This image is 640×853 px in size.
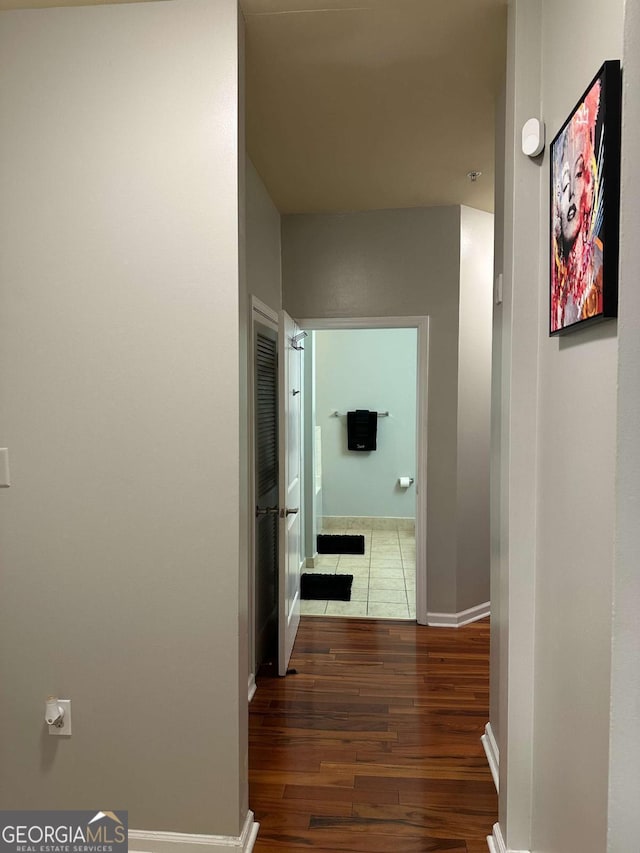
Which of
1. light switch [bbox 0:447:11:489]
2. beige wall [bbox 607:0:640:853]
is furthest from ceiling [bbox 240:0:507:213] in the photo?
light switch [bbox 0:447:11:489]

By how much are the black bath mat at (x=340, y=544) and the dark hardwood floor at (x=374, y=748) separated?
79.9 inches

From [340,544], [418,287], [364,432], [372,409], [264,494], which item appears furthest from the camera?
[372,409]

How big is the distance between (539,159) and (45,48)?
1569mm

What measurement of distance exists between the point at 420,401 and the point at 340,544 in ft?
7.62

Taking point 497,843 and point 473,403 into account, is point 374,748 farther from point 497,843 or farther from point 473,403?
point 473,403

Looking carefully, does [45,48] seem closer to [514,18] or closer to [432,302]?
[514,18]

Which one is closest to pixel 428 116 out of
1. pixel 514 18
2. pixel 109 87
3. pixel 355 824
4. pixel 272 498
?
pixel 514 18

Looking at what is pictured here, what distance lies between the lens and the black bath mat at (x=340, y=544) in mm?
5695

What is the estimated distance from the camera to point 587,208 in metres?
1.21

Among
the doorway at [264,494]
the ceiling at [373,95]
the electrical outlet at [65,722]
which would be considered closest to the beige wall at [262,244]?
the ceiling at [373,95]

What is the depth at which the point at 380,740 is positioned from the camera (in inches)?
99.4

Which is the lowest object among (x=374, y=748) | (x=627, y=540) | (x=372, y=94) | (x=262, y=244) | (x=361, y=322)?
(x=374, y=748)

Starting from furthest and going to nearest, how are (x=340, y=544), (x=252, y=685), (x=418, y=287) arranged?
(x=340, y=544), (x=418, y=287), (x=252, y=685)

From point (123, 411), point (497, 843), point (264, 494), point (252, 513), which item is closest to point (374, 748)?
point (497, 843)
